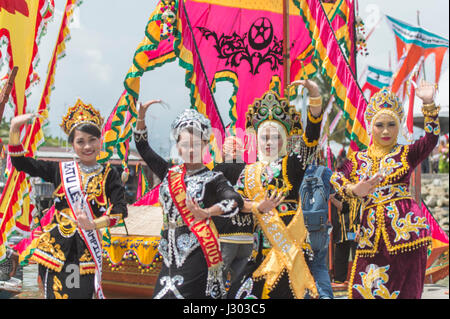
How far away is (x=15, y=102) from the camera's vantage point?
4.59m

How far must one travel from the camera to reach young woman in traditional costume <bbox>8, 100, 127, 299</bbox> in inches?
142

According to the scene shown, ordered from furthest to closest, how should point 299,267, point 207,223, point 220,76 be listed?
point 220,76
point 299,267
point 207,223

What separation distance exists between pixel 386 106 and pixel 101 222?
2390mm

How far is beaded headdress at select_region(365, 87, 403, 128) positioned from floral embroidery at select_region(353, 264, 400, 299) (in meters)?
1.15

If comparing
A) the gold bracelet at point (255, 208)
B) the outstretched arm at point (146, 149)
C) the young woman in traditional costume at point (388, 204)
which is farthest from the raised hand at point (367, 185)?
the outstretched arm at point (146, 149)

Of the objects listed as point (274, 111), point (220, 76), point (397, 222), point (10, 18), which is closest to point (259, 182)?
point (274, 111)

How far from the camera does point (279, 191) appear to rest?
3553 millimetres

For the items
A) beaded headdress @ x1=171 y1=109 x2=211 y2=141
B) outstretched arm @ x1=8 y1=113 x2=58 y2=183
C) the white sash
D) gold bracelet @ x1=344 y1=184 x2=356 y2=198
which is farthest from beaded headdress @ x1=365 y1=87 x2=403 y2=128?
outstretched arm @ x1=8 y1=113 x2=58 y2=183

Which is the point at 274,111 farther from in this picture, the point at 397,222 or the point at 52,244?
the point at 52,244

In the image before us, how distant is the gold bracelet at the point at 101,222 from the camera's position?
349 centimetres

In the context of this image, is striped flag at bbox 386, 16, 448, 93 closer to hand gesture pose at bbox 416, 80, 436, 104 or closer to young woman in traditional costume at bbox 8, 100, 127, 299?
hand gesture pose at bbox 416, 80, 436, 104

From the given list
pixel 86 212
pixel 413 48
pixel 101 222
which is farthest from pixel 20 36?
pixel 413 48

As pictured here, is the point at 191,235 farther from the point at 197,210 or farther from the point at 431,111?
the point at 431,111

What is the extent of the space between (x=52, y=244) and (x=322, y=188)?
214 centimetres
